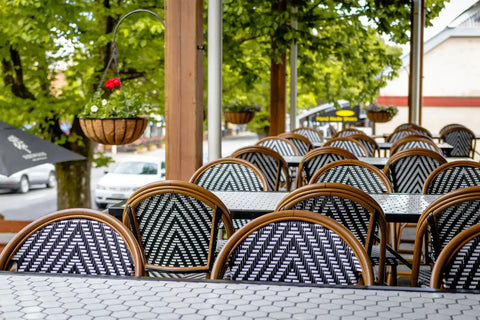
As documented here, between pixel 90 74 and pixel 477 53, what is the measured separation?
8.72m

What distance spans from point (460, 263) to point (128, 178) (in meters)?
14.1

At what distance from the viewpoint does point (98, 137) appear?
3.62m

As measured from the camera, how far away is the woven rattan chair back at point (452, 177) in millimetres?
3529

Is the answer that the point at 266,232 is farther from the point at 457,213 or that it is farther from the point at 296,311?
the point at 457,213

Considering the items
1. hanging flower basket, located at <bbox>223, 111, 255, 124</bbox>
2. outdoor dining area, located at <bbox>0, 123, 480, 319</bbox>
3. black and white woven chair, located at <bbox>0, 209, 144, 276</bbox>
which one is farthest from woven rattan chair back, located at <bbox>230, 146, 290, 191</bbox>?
hanging flower basket, located at <bbox>223, 111, 255, 124</bbox>

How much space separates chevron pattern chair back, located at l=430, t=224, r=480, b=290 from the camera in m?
1.80

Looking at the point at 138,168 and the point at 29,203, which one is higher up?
the point at 138,168

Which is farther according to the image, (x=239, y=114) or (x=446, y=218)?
(x=239, y=114)

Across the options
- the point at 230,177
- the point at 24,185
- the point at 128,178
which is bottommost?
the point at 24,185

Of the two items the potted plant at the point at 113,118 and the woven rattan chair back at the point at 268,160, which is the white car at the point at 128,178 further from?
the potted plant at the point at 113,118

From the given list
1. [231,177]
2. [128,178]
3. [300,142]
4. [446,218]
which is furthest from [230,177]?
[128,178]

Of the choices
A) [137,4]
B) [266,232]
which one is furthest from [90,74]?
[266,232]

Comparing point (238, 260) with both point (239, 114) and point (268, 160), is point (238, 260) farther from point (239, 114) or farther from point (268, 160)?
point (239, 114)

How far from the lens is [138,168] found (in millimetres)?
15766
